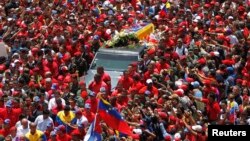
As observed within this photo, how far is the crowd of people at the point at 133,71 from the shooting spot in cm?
1878

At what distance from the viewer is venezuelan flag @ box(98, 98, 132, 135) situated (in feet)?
57.7

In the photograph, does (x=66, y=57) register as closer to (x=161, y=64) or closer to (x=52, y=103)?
(x=161, y=64)

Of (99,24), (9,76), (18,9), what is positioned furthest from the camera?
(18,9)

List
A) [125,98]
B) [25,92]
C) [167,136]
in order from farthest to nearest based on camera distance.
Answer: [25,92], [125,98], [167,136]

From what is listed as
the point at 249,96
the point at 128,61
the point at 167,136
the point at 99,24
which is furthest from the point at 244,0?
the point at 167,136

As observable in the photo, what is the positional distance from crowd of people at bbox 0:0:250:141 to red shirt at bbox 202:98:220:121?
0.02m

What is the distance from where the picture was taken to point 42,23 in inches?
1146

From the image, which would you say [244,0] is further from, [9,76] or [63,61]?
[9,76]

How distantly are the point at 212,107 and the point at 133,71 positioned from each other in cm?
283

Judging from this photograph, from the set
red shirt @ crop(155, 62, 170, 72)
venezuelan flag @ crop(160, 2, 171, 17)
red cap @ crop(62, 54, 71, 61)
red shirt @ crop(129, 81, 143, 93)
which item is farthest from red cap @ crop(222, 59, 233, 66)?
venezuelan flag @ crop(160, 2, 171, 17)

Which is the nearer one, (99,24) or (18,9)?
(99,24)

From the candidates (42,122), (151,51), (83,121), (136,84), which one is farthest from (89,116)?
(151,51)

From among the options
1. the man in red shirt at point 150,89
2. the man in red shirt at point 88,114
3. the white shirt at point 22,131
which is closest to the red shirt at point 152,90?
the man in red shirt at point 150,89

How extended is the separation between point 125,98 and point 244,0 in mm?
9729
